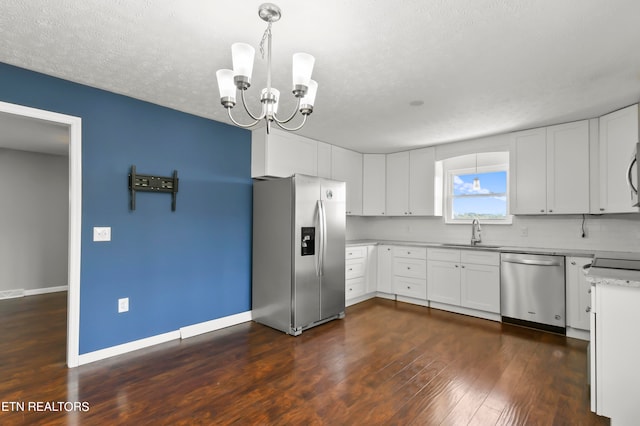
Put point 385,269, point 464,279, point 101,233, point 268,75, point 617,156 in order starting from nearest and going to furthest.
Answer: point 268,75
point 101,233
point 617,156
point 464,279
point 385,269

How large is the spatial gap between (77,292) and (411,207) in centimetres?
431

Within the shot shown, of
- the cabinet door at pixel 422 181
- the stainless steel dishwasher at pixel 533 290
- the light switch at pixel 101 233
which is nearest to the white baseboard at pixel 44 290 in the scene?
the light switch at pixel 101 233

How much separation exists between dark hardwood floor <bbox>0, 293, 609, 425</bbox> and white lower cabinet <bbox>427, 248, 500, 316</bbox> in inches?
18.5

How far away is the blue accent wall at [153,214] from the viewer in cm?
280

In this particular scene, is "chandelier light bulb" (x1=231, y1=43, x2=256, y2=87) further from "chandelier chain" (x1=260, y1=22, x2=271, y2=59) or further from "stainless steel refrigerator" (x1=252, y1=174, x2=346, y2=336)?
"stainless steel refrigerator" (x1=252, y1=174, x2=346, y2=336)

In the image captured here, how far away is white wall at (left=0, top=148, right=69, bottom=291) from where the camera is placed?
17.0ft

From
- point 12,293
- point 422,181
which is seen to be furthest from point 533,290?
point 12,293

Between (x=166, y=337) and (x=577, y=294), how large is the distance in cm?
431

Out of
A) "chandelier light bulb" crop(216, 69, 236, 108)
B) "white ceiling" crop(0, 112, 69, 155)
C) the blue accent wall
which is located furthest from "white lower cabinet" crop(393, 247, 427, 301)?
"white ceiling" crop(0, 112, 69, 155)

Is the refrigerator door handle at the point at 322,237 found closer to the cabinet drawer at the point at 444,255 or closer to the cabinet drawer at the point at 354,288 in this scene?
the cabinet drawer at the point at 354,288

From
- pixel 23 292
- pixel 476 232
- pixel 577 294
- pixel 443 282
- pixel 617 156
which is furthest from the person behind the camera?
pixel 23 292

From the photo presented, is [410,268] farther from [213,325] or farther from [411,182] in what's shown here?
[213,325]

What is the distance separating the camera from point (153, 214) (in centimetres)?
323

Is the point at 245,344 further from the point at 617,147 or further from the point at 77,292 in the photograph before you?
the point at 617,147
